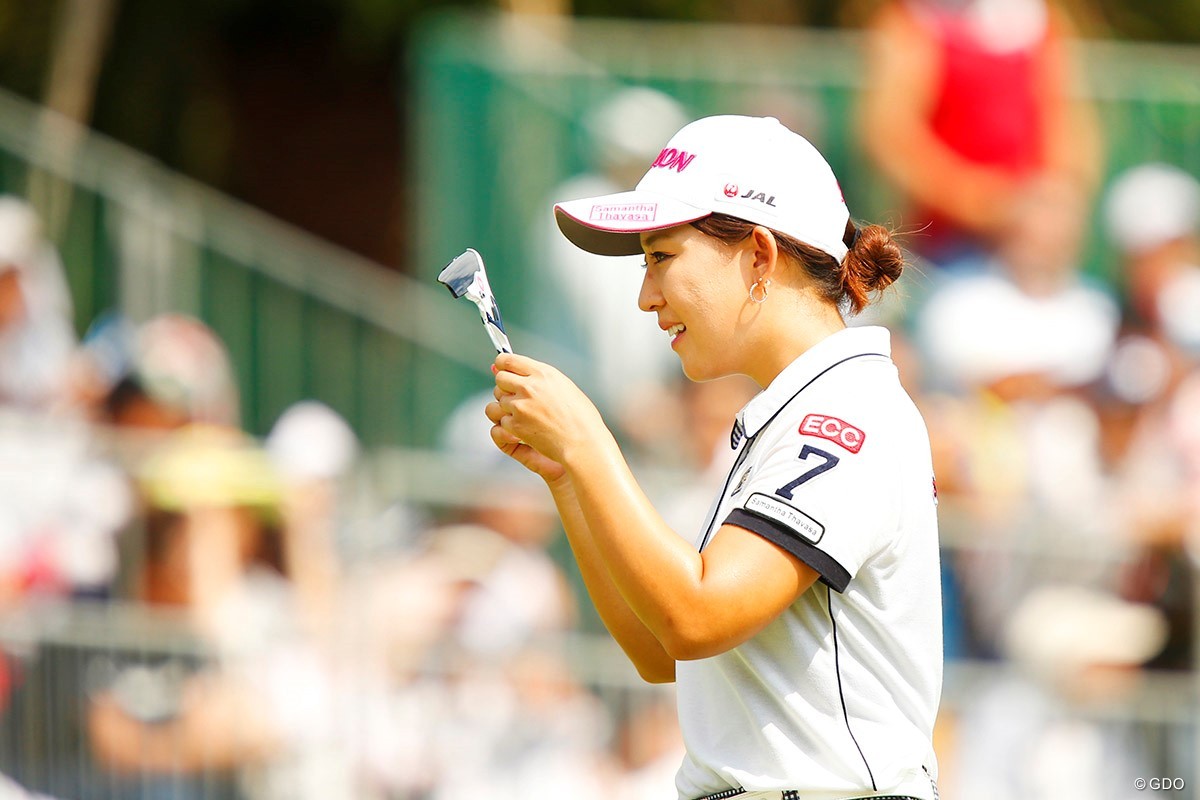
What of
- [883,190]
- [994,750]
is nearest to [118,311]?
[883,190]

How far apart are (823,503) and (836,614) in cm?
20

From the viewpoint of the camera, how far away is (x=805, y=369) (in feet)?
9.31

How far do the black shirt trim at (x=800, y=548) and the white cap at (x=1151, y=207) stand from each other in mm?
5127

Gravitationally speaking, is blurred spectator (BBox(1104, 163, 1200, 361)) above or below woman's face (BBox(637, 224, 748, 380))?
above

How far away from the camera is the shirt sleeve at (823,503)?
2.62 meters

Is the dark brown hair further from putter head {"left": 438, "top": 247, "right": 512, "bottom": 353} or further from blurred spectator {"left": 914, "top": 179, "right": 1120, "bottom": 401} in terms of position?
blurred spectator {"left": 914, "top": 179, "right": 1120, "bottom": 401}

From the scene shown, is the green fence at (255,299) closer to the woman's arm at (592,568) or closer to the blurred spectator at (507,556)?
the blurred spectator at (507,556)

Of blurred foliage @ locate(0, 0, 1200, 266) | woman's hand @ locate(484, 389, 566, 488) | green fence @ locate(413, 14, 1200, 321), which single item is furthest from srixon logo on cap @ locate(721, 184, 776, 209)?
blurred foliage @ locate(0, 0, 1200, 266)

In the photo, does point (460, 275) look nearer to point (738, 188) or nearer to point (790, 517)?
point (738, 188)

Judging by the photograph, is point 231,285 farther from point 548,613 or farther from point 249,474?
point 548,613

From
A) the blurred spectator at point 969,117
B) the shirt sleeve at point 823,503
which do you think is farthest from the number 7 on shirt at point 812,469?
the blurred spectator at point 969,117

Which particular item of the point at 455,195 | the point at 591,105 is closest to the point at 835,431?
the point at 591,105

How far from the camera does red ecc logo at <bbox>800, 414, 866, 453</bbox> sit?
2.71 metres

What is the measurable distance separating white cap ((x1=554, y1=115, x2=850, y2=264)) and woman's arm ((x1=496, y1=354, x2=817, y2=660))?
14.7 inches
